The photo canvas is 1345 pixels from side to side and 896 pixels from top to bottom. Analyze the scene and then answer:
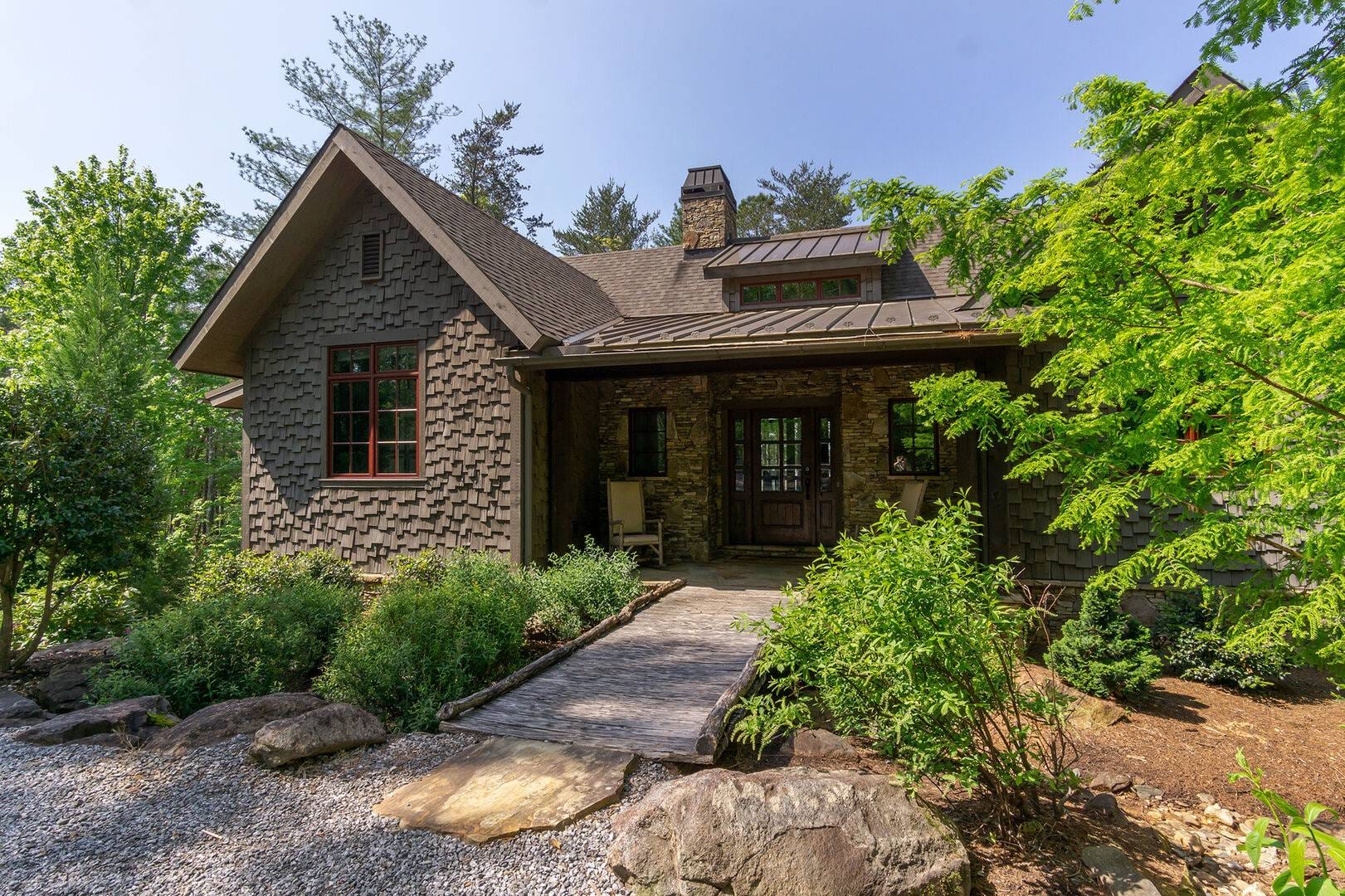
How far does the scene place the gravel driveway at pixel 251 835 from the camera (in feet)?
7.50

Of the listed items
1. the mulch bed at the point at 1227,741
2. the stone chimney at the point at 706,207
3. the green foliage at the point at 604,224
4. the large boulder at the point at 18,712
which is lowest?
the mulch bed at the point at 1227,741

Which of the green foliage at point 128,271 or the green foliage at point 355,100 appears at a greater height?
the green foliage at point 355,100

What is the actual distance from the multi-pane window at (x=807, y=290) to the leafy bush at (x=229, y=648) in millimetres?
6540

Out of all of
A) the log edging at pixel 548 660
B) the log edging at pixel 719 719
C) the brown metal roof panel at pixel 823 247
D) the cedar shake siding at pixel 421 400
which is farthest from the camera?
the brown metal roof panel at pixel 823 247

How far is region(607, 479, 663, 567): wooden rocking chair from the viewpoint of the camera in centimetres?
823

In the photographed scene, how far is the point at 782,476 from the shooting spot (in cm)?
956

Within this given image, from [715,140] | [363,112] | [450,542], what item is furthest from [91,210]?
[715,140]

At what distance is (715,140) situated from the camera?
17547mm

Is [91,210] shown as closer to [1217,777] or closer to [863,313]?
[863,313]

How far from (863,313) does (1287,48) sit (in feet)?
12.4

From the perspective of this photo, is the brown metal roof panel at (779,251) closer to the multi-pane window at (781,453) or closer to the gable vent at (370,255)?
the multi-pane window at (781,453)

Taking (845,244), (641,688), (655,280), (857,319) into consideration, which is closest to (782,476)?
(845,244)

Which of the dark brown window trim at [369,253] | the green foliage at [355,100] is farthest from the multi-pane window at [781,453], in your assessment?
the green foliage at [355,100]

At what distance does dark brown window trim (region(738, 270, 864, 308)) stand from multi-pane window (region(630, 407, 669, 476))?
2015 mm
